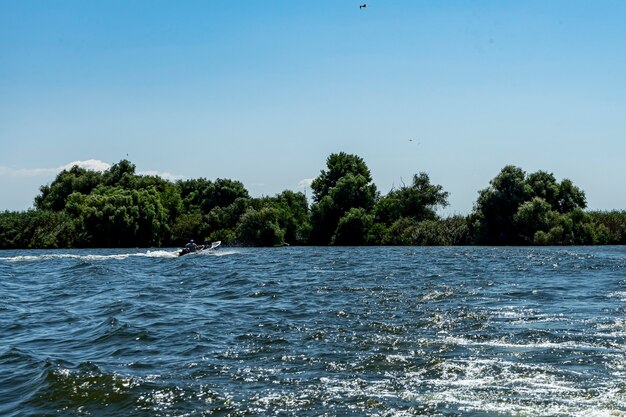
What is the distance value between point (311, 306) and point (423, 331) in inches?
229

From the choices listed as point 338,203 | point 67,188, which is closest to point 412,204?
point 338,203

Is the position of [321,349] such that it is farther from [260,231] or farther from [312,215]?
[312,215]

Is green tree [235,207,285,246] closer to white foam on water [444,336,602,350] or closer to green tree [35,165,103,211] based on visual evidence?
green tree [35,165,103,211]

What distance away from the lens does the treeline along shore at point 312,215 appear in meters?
76.8

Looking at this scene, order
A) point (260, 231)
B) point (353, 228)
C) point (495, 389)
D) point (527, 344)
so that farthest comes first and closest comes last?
1. point (353, 228)
2. point (260, 231)
3. point (527, 344)
4. point (495, 389)

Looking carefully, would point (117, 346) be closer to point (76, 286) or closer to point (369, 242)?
point (76, 286)

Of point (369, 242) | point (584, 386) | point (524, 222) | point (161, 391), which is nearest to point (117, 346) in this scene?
point (161, 391)

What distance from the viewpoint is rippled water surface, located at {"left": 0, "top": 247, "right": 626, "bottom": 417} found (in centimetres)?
1166

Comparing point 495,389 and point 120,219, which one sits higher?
point 120,219

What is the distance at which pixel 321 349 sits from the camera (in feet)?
51.6

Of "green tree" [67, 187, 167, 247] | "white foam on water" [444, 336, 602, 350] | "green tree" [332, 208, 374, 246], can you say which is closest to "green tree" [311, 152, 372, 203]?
"green tree" [332, 208, 374, 246]

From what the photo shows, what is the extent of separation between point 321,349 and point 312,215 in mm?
80238

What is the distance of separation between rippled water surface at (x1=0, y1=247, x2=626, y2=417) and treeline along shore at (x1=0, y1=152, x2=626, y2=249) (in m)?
48.8

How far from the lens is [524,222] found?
2963 inches
